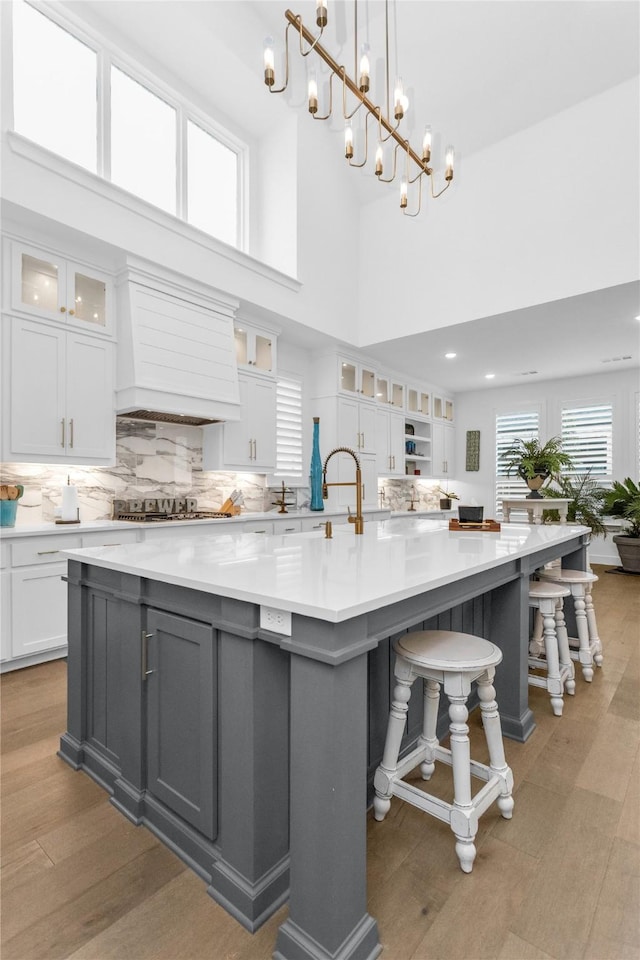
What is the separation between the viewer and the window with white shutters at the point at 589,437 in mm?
7359

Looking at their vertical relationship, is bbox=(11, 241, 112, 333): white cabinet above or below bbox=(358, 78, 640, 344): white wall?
below

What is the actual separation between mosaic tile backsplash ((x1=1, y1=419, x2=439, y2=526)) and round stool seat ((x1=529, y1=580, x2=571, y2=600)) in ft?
11.0

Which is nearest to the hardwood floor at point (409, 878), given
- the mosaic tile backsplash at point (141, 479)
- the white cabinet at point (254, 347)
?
the mosaic tile backsplash at point (141, 479)

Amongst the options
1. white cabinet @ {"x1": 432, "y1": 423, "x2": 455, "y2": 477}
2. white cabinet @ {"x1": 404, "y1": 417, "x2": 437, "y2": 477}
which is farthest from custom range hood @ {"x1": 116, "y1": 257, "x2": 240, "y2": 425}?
white cabinet @ {"x1": 432, "y1": 423, "x2": 455, "y2": 477}

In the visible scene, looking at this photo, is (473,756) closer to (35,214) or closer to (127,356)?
(127,356)

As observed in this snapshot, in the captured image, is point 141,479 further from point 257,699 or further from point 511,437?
point 511,437

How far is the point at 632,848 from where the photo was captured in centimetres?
154

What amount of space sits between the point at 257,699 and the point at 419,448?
285 inches

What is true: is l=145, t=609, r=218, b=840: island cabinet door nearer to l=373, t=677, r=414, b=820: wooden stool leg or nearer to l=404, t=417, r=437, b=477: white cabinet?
l=373, t=677, r=414, b=820: wooden stool leg

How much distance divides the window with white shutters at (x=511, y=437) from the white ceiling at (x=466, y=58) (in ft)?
8.96

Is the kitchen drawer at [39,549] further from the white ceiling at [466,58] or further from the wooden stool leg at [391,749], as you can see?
the white ceiling at [466,58]

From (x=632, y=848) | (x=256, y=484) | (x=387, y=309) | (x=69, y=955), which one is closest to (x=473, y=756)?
(x=632, y=848)

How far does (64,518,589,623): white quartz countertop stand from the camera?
3.90 feet

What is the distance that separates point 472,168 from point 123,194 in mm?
3554
